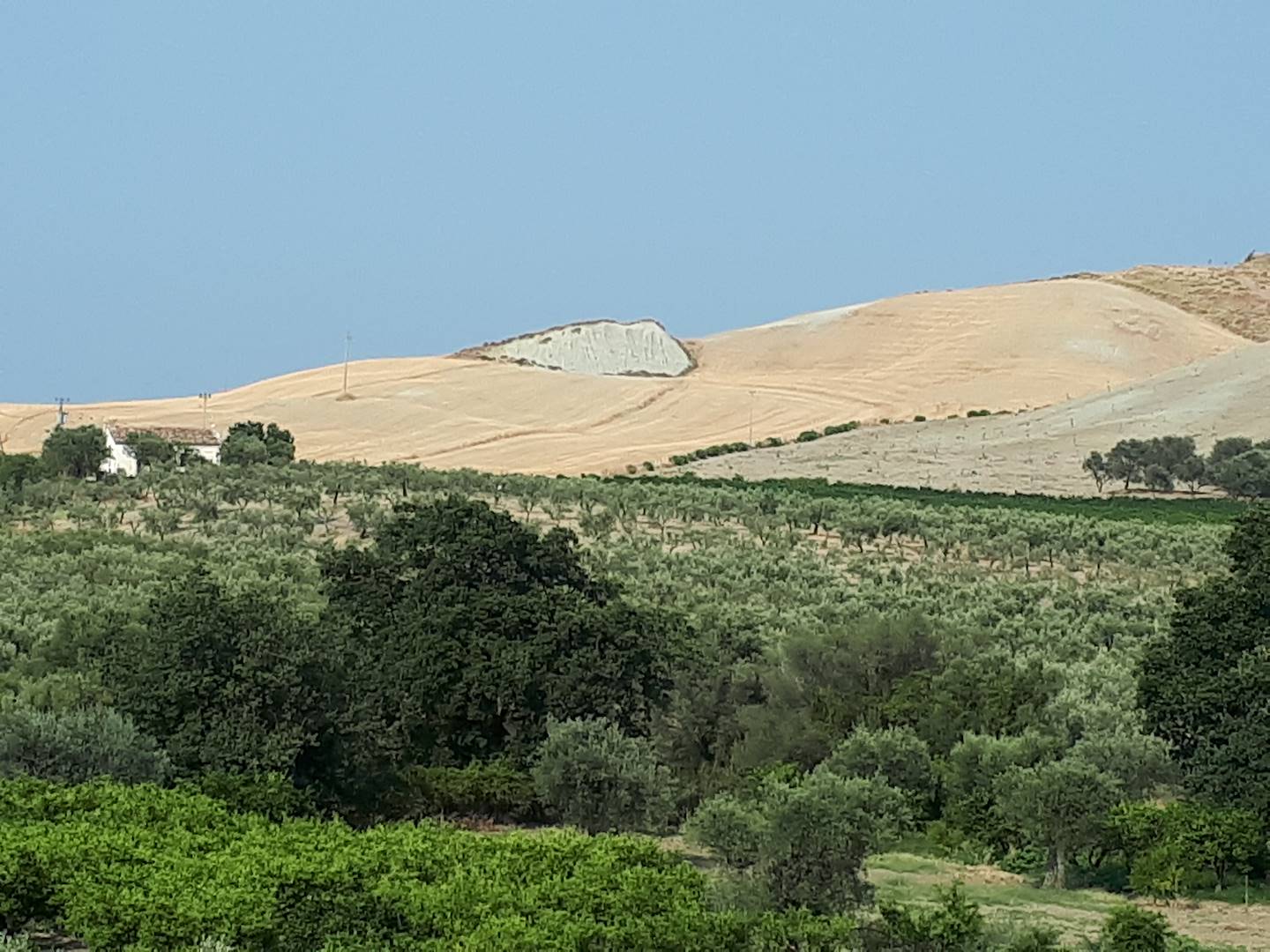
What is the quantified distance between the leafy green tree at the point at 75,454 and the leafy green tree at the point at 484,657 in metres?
41.3

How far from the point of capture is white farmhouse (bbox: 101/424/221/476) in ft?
253

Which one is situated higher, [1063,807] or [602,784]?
[602,784]

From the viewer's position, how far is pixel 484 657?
94.1 feet

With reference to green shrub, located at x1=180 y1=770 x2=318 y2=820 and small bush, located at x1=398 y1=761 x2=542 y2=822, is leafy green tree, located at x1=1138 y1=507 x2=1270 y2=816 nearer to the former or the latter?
small bush, located at x1=398 y1=761 x2=542 y2=822

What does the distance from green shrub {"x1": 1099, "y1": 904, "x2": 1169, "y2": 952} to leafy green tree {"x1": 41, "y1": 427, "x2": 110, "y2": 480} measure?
2239 inches

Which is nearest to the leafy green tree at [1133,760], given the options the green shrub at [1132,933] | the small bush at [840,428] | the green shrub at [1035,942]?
the green shrub at [1132,933]

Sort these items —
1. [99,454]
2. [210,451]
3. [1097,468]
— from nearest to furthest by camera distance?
[99,454] < [210,451] < [1097,468]

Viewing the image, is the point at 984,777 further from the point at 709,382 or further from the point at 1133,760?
the point at 709,382

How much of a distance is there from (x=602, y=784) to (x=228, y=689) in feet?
15.0

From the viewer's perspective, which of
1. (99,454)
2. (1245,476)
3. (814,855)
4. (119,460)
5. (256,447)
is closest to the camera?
(814,855)

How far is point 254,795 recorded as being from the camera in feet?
72.9

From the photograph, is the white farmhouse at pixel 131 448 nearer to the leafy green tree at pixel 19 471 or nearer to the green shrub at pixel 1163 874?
the leafy green tree at pixel 19 471

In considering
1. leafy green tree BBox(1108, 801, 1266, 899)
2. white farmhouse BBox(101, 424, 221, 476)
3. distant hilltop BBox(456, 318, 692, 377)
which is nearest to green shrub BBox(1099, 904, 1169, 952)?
leafy green tree BBox(1108, 801, 1266, 899)

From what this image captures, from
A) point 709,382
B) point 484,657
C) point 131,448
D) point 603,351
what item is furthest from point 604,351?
point 484,657
